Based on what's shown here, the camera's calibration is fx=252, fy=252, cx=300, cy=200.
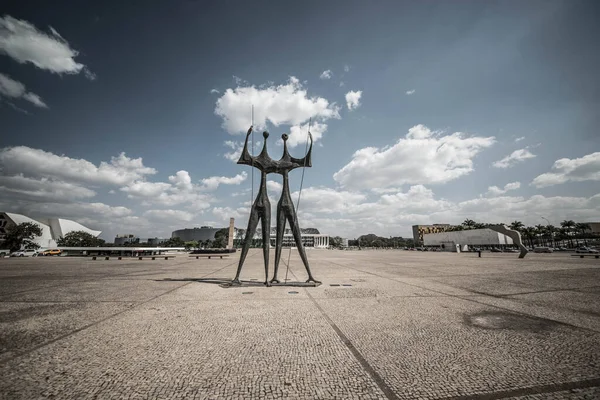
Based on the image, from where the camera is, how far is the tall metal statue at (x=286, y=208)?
891 cm

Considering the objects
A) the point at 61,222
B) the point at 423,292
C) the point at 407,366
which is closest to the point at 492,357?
the point at 407,366

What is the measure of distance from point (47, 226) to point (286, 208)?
143363mm

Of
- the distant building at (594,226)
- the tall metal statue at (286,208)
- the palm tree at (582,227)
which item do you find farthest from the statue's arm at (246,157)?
the distant building at (594,226)

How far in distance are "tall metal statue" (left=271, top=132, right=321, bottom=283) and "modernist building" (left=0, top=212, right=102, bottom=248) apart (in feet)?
401

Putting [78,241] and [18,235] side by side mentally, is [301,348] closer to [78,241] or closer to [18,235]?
[18,235]

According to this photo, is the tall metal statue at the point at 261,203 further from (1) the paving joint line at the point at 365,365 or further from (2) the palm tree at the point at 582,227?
(2) the palm tree at the point at 582,227

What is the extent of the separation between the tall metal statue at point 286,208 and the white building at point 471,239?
71.2 m

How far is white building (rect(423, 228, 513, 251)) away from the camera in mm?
71425

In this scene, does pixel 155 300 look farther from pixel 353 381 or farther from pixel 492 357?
pixel 492 357

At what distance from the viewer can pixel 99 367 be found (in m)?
2.77

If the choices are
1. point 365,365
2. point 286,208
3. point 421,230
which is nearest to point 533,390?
point 365,365

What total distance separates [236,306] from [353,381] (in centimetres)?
377

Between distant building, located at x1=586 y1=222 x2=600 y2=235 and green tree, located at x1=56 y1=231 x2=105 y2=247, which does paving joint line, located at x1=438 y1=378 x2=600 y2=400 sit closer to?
green tree, located at x1=56 y1=231 x2=105 y2=247

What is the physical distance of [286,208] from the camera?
29.7ft
